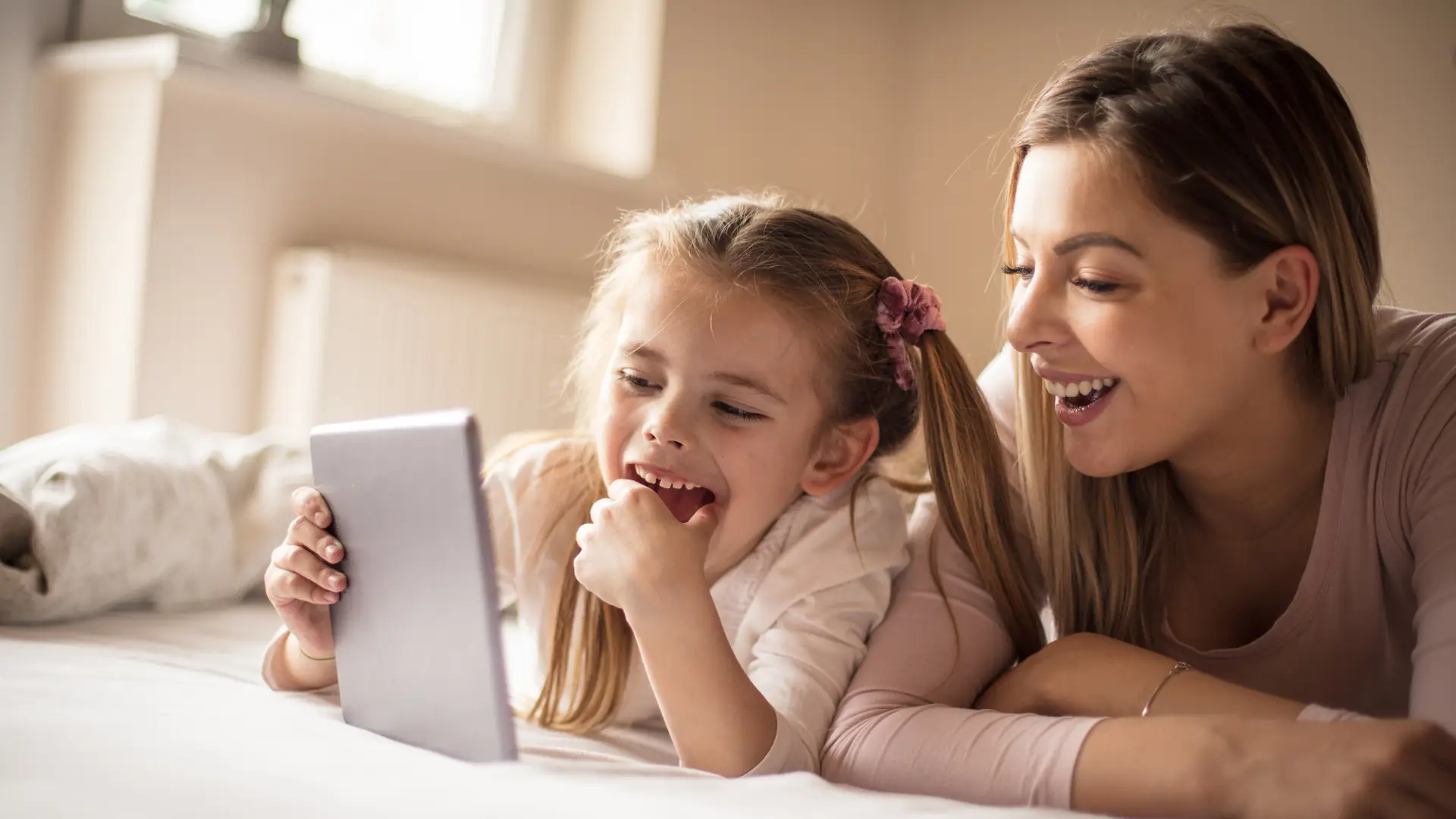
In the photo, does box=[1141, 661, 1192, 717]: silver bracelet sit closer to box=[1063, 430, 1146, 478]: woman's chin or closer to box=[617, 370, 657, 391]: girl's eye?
box=[1063, 430, 1146, 478]: woman's chin

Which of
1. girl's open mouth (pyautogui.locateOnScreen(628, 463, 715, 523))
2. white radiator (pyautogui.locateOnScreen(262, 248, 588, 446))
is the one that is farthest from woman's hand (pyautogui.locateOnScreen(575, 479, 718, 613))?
white radiator (pyautogui.locateOnScreen(262, 248, 588, 446))

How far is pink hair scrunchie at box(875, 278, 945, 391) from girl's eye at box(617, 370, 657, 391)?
0.26m

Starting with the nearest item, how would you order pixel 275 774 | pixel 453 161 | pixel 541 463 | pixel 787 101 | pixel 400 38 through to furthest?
pixel 275 774 → pixel 541 463 → pixel 453 161 → pixel 400 38 → pixel 787 101

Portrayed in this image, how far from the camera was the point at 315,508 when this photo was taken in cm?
103

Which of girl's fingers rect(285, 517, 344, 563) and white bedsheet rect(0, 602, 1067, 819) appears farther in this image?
girl's fingers rect(285, 517, 344, 563)

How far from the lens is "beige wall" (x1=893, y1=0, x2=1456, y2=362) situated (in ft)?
9.29

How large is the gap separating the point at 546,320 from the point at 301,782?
1932 mm

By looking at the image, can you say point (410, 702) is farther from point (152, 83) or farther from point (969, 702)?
point (152, 83)

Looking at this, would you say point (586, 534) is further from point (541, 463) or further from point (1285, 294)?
point (1285, 294)

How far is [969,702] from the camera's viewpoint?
3.71ft

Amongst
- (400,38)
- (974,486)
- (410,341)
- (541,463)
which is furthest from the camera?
(400,38)

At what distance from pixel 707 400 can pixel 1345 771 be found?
606 millimetres

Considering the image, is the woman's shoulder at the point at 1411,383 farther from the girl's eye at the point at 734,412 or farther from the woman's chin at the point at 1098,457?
the girl's eye at the point at 734,412

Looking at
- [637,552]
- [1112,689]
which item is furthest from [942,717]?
[637,552]
